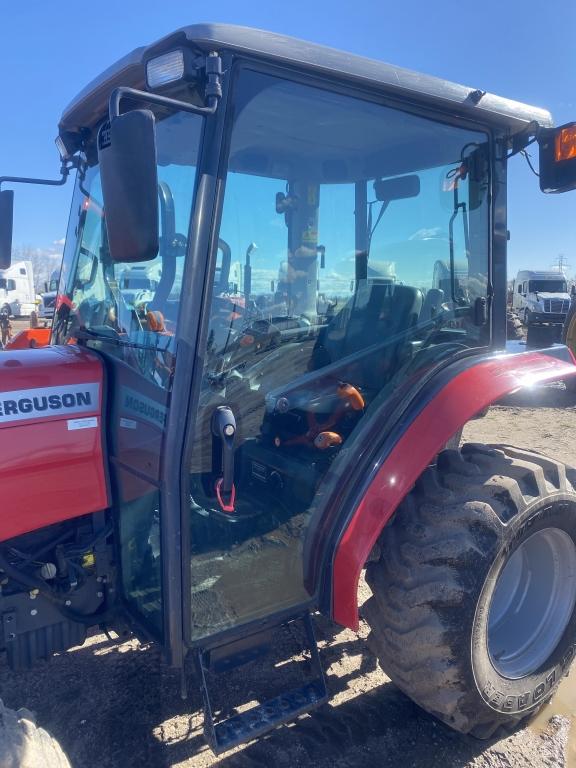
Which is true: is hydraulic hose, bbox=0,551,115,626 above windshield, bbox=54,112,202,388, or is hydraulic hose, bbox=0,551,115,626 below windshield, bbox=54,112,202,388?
below

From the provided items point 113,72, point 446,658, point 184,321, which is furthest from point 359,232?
point 446,658

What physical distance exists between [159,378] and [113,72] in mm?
1024

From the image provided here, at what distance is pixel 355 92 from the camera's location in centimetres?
212

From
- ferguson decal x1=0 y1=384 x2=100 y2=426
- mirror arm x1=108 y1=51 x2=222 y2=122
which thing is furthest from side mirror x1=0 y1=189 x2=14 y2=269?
mirror arm x1=108 y1=51 x2=222 y2=122

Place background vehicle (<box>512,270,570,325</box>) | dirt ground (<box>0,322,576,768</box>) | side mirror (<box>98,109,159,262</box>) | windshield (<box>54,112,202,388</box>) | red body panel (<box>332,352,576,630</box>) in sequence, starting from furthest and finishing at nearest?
background vehicle (<box>512,270,570,325</box>) < dirt ground (<box>0,322,576,768</box>) < red body panel (<box>332,352,576,630</box>) < windshield (<box>54,112,202,388</box>) < side mirror (<box>98,109,159,262</box>)

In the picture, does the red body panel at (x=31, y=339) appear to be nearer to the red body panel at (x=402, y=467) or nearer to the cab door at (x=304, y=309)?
the cab door at (x=304, y=309)

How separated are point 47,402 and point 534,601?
2.18 metres

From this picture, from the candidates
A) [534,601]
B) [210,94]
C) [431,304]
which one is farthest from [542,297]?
[210,94]

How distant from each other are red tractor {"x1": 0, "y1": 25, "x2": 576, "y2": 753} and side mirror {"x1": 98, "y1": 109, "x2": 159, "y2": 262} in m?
0.28

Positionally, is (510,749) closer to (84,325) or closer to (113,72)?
(84,325)

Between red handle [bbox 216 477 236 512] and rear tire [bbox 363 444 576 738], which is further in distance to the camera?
rear tire [bbox 363 444 576 738]

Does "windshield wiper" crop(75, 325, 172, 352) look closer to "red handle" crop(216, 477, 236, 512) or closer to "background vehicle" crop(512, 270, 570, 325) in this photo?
"red handle" crop(216, 477, 236, 512)

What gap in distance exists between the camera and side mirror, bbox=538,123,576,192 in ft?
8.29

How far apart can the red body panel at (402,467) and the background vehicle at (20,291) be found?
98.4 ft
